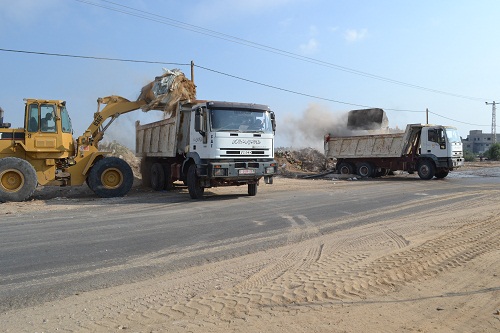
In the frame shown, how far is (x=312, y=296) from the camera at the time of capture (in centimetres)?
462

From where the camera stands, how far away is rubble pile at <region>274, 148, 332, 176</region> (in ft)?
106

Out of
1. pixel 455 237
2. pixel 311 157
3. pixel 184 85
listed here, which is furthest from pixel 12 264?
pixel 311 157

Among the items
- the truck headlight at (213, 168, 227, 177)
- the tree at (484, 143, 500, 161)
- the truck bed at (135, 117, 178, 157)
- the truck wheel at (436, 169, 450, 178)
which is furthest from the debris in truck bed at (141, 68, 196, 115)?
the tree at (484, 143, 500, 161)

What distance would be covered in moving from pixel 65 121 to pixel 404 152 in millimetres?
18041

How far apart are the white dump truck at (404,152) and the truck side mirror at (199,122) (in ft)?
49.1

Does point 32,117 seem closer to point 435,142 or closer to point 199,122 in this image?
point 199,122

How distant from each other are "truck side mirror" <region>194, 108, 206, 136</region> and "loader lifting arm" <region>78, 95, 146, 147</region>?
3624 millimetres

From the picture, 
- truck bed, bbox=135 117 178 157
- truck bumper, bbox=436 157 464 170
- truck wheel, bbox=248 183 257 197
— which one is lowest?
truck wheel, bbox=248 183 257 197

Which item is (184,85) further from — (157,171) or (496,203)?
(496,203)

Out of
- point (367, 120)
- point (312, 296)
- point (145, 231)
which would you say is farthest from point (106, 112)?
point (367, 120)

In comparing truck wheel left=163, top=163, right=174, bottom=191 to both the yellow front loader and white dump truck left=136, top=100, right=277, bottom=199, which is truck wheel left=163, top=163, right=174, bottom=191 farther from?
the yellow front loader

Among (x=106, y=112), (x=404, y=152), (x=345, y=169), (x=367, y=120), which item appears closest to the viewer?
(x=106, y=112)

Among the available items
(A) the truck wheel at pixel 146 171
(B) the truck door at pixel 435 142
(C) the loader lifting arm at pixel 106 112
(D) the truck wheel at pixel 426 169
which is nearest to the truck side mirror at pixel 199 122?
(C) the loader lifting arm at pixel 106 112

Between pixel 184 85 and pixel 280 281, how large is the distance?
1200 centimetres
